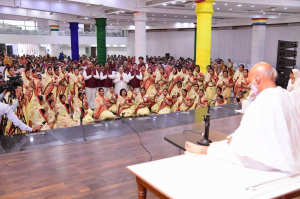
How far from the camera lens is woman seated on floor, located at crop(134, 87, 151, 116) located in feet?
25.0

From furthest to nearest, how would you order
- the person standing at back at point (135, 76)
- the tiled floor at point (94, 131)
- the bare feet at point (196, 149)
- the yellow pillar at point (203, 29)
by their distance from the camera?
1. the yellow pillar at point (203, 29)
2. the person standing at back at point (135, 76)
3. the tiled floor at point (94, 131)
4. the bare feet at point (196, 149)

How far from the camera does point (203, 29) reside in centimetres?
934

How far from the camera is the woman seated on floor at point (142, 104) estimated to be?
7.62m

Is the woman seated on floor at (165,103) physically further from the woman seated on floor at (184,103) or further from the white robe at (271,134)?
the white robe at (271,134)

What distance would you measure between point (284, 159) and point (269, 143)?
132 mm

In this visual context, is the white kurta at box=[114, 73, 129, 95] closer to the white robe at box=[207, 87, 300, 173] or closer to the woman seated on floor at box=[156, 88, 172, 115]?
the woman seated on floor at box=[156, 88, 172, 115]

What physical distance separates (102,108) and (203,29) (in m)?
4.11

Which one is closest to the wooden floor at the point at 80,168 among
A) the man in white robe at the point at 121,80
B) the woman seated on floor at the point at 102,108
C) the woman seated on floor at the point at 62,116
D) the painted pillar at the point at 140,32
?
the woman seated on floor at the point at 62,116

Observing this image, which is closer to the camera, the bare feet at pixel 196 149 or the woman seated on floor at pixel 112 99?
the bare feet at pixel 196 149

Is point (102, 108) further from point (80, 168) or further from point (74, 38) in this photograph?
point (74, 38)

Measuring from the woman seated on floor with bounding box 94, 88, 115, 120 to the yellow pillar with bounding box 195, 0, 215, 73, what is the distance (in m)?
3.58

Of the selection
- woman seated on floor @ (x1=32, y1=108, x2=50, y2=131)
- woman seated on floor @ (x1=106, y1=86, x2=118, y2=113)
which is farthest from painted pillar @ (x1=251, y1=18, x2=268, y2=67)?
woman seated on floor @ (x1=32, y1=108, x2=50, y2=131)

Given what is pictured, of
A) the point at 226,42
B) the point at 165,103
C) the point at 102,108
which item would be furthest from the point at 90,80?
the point at 226,42

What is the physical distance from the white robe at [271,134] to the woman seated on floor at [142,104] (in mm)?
5692
